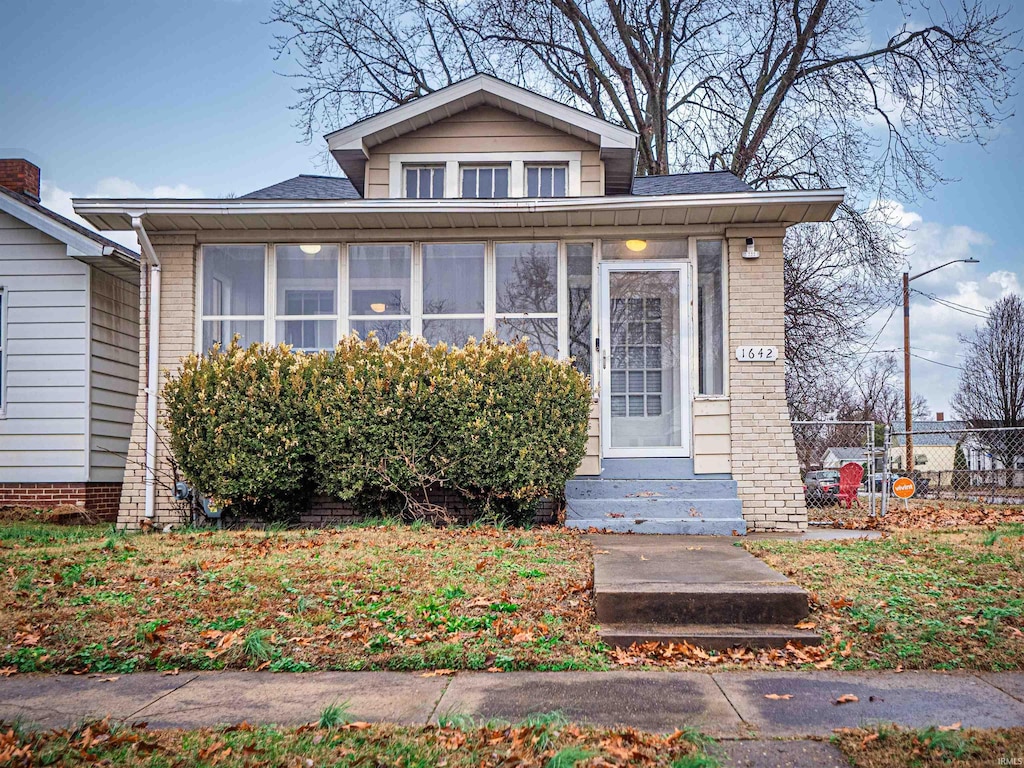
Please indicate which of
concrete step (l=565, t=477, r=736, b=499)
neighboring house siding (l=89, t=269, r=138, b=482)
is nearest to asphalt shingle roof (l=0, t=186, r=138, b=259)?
neighboring house siding (l=89, t=269, r=138, b=482)

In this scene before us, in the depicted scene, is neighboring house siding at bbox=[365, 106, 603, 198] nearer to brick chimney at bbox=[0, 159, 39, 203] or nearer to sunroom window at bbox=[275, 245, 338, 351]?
sunroom window at bbox=[275, 245, 338, 351]

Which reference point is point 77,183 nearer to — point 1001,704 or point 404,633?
point 404,633

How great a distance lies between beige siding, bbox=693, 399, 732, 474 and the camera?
888cm

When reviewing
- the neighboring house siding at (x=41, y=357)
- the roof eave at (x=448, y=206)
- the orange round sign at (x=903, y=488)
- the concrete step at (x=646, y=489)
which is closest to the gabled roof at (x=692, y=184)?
the roof eave at (x=448, y=206)

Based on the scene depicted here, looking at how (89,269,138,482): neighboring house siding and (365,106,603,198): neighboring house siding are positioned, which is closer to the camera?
(365,106,603,198): neighboring house siding

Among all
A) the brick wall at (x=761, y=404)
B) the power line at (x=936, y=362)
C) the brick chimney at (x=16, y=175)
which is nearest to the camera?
the brick wall at (x=761, y=404)

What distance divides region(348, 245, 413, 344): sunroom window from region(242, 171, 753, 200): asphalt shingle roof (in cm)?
115

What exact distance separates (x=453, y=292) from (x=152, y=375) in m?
3.57

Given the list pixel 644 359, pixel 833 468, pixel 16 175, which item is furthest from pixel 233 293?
pixel 833 468

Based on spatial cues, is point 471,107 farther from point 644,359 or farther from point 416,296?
point 644,359

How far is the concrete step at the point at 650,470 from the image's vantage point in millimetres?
8906

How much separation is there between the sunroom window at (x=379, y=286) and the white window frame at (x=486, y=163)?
116 centimetres

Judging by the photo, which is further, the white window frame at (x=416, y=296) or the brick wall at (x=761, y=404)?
the white window frame at (x=416, y=296)

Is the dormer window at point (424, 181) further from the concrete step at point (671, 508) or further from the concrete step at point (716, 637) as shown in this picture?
the concrete step at point (716, 637)
